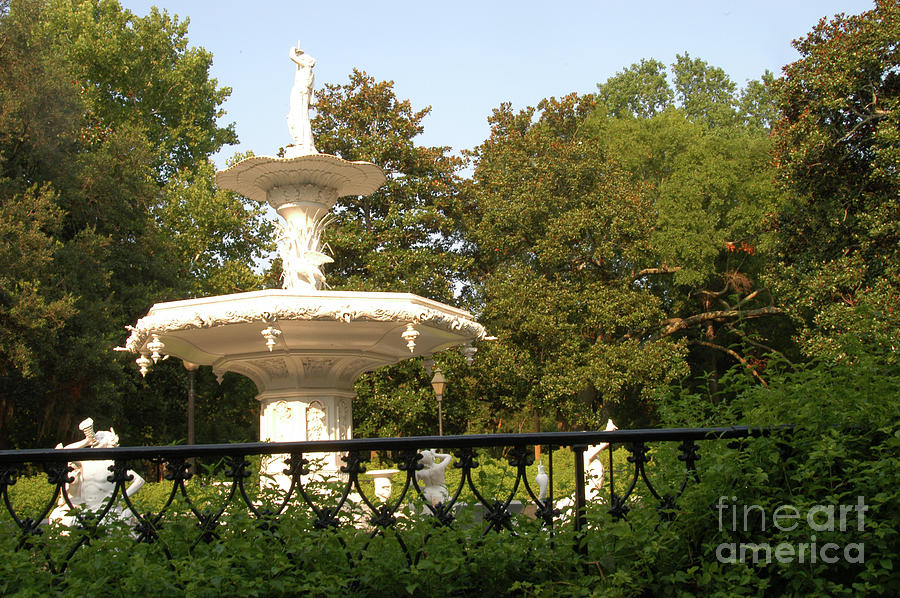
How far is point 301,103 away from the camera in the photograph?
37.9 ft

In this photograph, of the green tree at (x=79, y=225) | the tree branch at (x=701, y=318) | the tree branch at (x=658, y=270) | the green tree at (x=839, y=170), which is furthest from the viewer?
the tree branch at (x=658, y=270)

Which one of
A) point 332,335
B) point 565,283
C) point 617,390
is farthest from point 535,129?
point 332,335

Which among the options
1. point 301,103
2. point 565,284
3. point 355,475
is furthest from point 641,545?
point 565,284

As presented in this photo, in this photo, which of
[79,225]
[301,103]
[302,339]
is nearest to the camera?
[302,339]

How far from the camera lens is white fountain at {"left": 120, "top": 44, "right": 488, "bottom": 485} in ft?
29.1

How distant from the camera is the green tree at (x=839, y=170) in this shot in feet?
56.0

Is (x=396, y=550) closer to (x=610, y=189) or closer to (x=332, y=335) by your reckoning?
(x=332, y=335)

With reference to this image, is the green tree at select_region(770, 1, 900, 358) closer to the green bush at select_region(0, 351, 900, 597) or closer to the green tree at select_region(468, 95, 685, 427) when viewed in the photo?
the green tree at select_region(468, 95, 685, 427)

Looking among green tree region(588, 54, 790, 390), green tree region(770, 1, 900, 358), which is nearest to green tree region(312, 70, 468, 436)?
green tree region(588, 54, 790, 390)

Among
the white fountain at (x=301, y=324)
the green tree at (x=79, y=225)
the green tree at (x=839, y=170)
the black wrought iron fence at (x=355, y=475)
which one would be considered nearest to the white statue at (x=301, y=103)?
the white fountain at (x=301, y=324)

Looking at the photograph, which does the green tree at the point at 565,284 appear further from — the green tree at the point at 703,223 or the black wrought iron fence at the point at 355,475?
the black wrought iron fence at the point at 355,475

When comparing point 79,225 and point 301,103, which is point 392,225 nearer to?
point 79,225

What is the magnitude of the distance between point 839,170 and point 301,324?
47.0ft

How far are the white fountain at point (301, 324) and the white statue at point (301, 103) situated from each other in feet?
0.05
